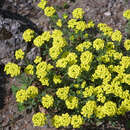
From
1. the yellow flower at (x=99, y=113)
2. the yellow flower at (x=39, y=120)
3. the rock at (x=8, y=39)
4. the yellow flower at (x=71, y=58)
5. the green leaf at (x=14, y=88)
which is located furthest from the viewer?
the rock at (x=8, y=39)

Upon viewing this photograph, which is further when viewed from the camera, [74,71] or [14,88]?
[14,88]

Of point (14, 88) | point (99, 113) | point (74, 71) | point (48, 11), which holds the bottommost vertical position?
point (99, 113)

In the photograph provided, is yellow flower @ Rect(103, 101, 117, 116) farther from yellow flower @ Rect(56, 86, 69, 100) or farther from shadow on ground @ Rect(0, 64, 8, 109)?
shadow on ground @ Rect(0, 64, 8, 109)

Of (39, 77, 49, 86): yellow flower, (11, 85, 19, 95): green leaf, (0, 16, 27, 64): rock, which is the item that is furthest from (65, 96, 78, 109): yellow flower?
(0, 16, 27, 64): rock

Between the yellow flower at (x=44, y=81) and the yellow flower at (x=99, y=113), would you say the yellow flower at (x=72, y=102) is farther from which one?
the yellow flower at (x=44, y=81)

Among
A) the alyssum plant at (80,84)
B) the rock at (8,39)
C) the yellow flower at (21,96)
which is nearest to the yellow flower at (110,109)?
the alyssum plant at (80,84)

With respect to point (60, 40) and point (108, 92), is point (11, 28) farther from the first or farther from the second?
point (108, 92)

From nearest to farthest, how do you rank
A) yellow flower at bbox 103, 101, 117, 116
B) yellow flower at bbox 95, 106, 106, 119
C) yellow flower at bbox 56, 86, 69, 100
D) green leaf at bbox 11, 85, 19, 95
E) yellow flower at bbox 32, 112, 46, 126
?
yellow flower at bbox 103, 101, 117, 116, yellow flower at bbox 32, 112, 46, 126, yellow flower at bbox 95, 106, 106, 119, yellow flower at bbox 56, 86, 69, 100, green leaf at bbox 11, 85, 19, 95

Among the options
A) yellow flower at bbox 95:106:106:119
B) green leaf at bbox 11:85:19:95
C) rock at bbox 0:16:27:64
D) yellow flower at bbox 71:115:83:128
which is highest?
rock at bbox 0:16:27:64

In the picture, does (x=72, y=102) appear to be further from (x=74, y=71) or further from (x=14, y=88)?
(x=14, y=88)

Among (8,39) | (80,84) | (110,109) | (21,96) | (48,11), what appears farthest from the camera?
(8,39)

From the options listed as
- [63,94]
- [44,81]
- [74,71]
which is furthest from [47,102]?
[74,71]

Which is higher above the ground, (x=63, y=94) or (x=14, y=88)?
(x=14, y=88)
